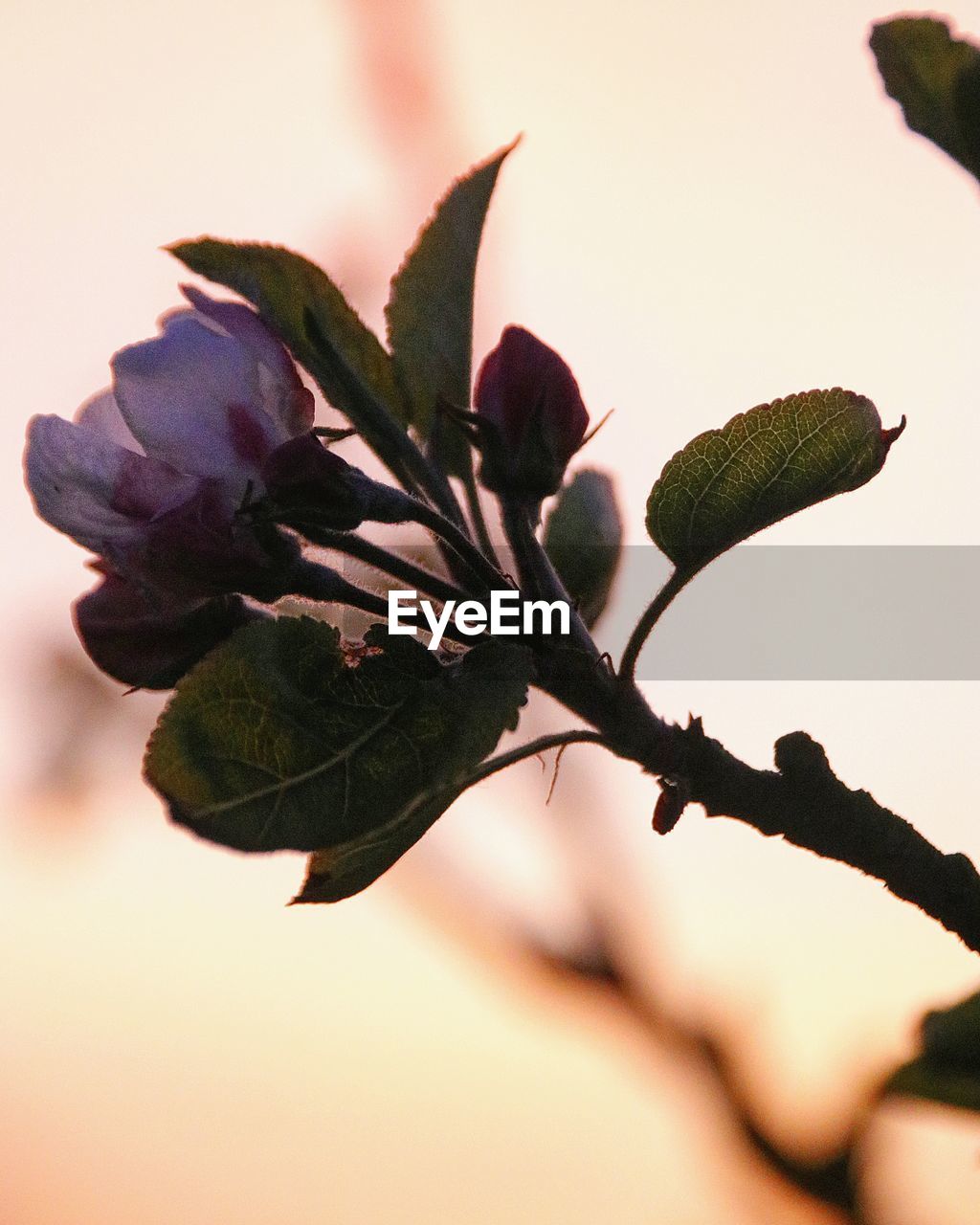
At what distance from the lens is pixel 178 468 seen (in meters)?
0.59

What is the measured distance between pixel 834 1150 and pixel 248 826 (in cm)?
59

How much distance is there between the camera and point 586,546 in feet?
2.65

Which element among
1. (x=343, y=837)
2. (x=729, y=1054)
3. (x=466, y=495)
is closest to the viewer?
(x=343, y=837)

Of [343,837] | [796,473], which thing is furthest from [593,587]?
[343,837]

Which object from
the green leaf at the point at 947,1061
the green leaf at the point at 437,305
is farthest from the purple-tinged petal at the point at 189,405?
the green leaf at the point at 947,1061

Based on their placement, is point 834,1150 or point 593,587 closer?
point 593,587

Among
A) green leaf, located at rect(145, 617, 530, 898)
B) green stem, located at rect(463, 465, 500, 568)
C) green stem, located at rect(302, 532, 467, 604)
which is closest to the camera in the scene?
green leaf, located at rect(145, 617, 530, 898)

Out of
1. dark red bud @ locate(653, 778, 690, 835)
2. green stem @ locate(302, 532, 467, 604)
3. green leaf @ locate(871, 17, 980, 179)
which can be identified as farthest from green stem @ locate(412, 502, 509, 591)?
green leaf @ locate(871, 17, 980, 179)

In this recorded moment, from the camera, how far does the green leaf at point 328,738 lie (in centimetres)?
50

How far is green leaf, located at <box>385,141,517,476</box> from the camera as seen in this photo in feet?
2.26

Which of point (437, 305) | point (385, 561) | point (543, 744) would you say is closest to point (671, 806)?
point (543, 744)

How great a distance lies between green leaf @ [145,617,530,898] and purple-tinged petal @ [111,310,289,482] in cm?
8

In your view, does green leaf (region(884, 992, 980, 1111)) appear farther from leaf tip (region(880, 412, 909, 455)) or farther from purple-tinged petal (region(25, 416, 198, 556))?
purple-tinged petal (region(25, 416, 198, 556))

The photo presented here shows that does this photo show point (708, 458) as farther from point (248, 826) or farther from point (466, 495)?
point (248, 826)
